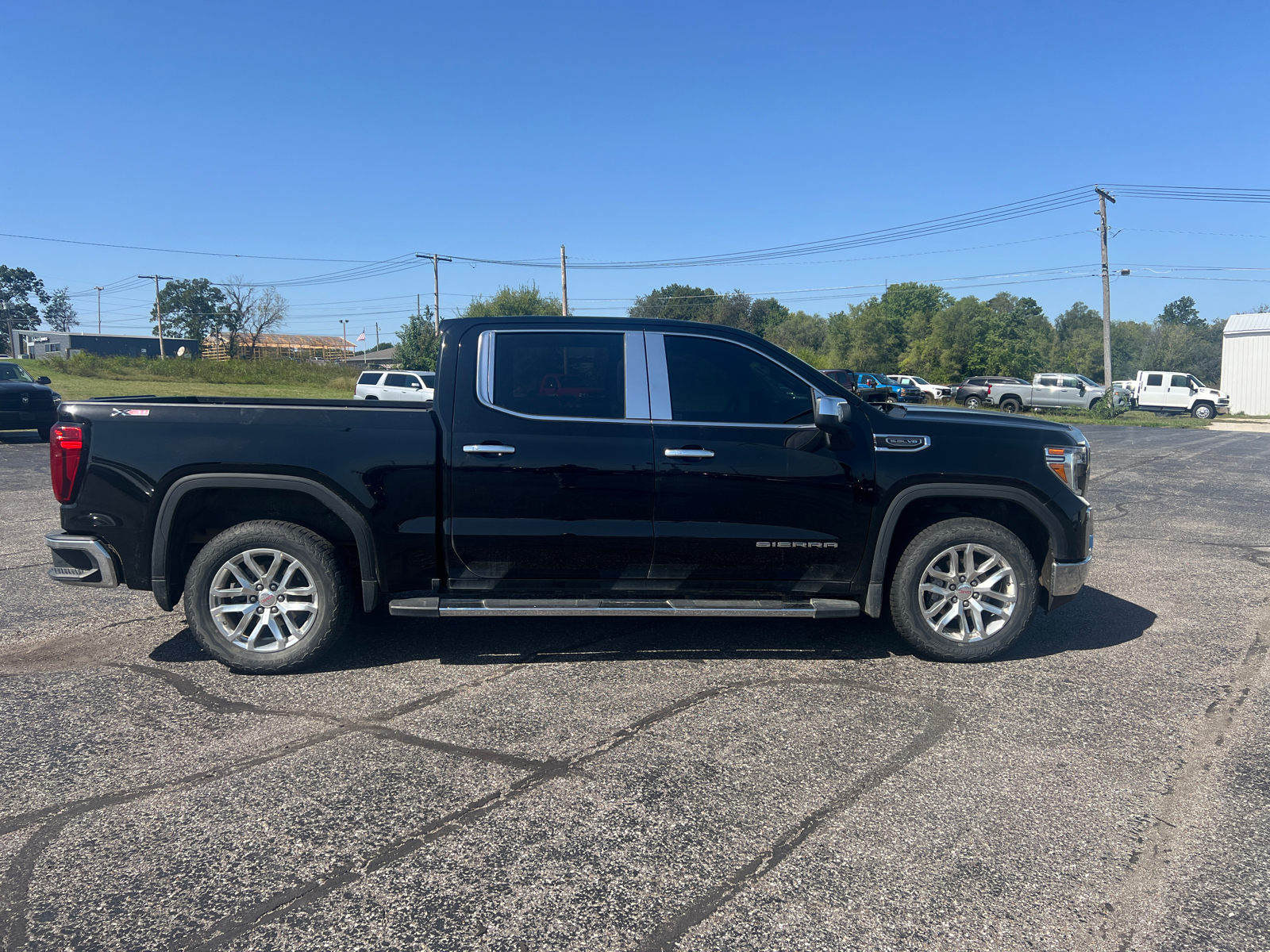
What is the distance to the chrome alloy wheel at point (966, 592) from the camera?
4922 millimetres

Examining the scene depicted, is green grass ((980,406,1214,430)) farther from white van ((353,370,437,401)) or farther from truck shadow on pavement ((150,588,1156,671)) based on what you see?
truck shadow on pavement ((150,588,1156,671))

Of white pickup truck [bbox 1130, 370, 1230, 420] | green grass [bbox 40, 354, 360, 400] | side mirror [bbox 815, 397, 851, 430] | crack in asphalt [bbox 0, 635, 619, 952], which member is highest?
green grass [bbox 40, 354, 360, 400]

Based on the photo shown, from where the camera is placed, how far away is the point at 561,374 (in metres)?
4.85

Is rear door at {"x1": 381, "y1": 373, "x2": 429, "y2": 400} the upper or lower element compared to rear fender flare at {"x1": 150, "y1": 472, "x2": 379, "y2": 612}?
upper

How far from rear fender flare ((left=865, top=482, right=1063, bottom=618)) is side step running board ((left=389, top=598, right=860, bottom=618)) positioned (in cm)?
20

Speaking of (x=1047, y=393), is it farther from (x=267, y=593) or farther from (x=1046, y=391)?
(x=267, y=593)

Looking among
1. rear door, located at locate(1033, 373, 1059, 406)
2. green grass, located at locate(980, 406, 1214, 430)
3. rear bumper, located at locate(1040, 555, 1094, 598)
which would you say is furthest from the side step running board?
rear door, located at locate(1033, 373, 1059, 406)

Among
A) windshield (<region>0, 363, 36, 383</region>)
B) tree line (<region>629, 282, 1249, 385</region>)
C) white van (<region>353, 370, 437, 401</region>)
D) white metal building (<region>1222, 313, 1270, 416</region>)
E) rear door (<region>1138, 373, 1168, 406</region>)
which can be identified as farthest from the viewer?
tree line (<region>629, 282, 1249, 385</region>)

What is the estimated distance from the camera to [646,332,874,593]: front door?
4.70m

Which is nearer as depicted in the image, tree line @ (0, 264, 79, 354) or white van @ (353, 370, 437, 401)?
white van @ (353, 370, 437, 401)

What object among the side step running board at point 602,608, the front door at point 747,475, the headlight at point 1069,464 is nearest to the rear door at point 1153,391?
the headlight at point 1069,464

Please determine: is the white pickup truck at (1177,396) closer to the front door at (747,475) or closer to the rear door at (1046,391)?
the rear door at (1046,391)

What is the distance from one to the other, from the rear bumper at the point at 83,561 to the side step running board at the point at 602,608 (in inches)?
60.6

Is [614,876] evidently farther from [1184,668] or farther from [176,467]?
[1184,668]
